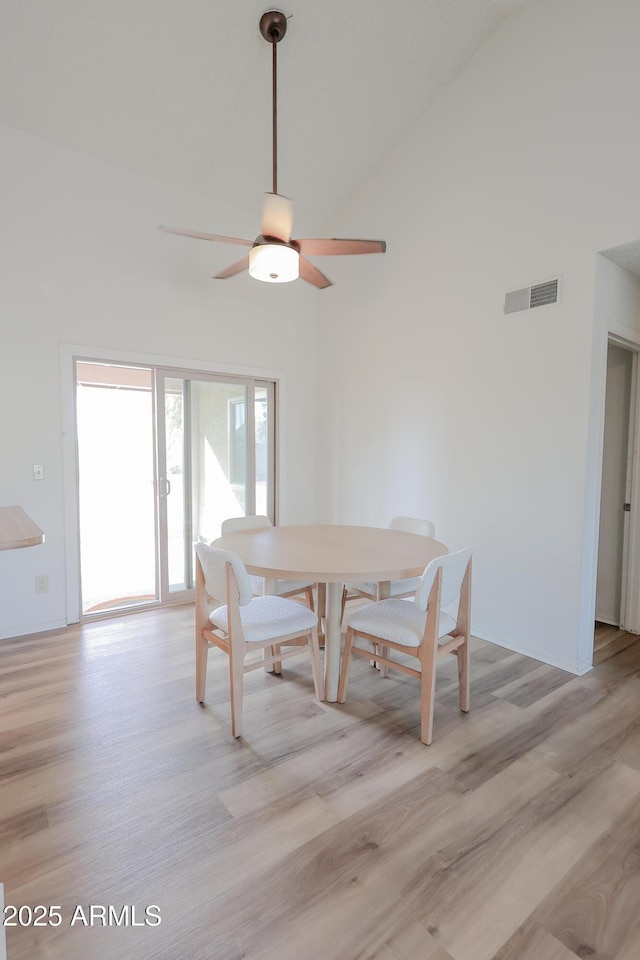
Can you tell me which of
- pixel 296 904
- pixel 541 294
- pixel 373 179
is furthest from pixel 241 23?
pixel 296 904

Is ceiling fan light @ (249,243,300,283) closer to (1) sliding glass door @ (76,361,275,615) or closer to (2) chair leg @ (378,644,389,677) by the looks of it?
(1) sliding glass door @ (76,361,275,615)

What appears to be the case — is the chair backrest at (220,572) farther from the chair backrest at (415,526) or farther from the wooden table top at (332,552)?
the chair backrest at (415,526)

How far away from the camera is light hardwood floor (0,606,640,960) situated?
1.27 m

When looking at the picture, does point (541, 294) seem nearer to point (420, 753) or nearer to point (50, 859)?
point (420, 753)

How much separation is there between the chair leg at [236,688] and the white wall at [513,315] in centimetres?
193

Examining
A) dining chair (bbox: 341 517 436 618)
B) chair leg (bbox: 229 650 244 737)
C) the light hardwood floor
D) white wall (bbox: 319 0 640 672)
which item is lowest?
the light hardwood floor

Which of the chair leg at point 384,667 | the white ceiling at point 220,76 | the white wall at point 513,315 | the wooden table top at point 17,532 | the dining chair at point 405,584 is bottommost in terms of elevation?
the chair leg at point 384,667

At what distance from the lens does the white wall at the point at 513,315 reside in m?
2.60

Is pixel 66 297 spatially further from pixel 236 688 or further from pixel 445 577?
pixel 445 577

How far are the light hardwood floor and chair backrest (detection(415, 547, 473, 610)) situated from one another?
25.6 inches

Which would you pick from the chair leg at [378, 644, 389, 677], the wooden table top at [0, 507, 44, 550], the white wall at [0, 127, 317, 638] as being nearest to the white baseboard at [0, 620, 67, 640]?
the white wall at [0, 127, 317, 638]

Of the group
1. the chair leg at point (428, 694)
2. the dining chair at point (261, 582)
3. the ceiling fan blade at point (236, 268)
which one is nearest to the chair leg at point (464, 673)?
the chair leg at point (428, 694)

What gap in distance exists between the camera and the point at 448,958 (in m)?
1.21

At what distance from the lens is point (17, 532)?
1.89m
